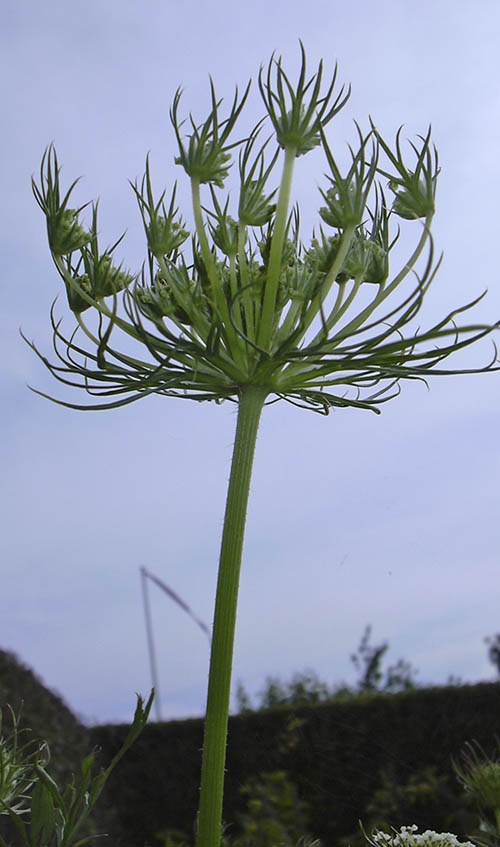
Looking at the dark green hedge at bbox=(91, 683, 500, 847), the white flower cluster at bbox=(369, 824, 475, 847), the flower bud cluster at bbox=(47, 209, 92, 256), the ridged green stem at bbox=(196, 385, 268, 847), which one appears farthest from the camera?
the dark green hedge at bbox=(91, 683, 500, 847)

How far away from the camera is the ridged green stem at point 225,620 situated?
244cm

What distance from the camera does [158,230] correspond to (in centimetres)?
304

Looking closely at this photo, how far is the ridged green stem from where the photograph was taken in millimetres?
2436

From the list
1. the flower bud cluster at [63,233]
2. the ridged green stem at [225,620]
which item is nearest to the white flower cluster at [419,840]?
the ridged green stem at [225,620]

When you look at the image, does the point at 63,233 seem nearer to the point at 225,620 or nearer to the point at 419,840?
the point at 225,620

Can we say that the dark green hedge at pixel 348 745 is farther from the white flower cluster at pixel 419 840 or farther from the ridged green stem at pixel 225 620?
the ridged green stem at pixel 225 620

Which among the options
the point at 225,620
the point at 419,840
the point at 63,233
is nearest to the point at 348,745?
the point at 419,840

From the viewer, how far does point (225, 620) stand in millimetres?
2578

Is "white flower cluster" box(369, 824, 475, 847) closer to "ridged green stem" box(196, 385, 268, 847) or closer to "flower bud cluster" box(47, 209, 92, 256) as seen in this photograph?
"ridged green stem" box(196, 385, 268, 847)

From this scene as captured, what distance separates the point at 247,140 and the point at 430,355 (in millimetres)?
1007

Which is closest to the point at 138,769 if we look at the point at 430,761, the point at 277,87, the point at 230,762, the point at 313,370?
the point at 230,762

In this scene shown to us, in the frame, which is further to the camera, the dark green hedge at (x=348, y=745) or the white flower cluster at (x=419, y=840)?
the dark green hedge at (x=348, y=745)

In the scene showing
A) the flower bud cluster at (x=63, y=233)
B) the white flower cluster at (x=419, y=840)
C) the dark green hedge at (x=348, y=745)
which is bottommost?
the white flower cluster at (x=419, y=840)

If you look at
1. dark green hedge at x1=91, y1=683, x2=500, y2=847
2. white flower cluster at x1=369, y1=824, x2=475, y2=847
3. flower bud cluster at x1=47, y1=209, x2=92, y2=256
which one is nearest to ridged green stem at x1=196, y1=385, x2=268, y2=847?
white flower cluster at x1=369, y1=824, x2=475, y2=847
